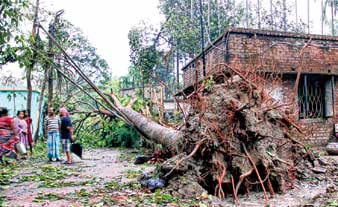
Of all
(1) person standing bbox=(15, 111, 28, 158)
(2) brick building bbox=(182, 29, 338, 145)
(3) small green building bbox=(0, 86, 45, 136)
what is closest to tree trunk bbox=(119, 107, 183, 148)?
(1) person standing bbox=(15, 111, 28, 158)

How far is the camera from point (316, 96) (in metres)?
12.6

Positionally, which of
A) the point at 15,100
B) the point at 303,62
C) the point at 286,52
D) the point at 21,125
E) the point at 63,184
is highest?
the point at 286,52

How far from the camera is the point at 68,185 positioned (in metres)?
6.15

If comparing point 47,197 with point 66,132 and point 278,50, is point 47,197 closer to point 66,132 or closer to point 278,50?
point 66,132

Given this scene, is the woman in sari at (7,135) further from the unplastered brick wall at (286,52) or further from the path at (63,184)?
the unplastered brick wall at (286,52)

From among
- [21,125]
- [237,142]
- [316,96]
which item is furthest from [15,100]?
[237,142]

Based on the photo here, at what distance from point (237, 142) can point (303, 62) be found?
7252 millimetres

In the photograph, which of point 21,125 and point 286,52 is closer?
point 21,125

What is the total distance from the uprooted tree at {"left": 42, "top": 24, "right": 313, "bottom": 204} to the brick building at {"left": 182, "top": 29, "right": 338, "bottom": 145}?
4580 mm

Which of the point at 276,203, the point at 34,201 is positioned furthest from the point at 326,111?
the point at 34,201

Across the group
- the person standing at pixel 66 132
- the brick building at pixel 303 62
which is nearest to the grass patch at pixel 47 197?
the person standing at pixel 66 132

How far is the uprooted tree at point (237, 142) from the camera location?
586cm

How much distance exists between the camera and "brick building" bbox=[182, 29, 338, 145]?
1155 cm

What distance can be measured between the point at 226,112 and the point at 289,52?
670 centimetres
